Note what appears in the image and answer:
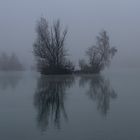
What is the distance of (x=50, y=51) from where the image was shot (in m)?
44.4

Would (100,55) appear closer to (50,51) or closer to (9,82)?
(50,51)

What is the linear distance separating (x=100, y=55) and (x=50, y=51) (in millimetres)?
10054

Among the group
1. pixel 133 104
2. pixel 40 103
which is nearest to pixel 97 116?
pixel 133 104

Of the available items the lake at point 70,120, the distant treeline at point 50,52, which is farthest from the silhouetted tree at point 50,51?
the lake at point 70,120

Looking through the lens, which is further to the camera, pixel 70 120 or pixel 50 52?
pixel 50 52

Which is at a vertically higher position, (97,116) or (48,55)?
(48,55)

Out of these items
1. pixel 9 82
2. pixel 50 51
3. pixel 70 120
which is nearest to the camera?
pixel 70 120

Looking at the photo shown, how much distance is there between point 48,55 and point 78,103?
32.6 meters

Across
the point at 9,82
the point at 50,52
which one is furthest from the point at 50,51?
the point at 9,82

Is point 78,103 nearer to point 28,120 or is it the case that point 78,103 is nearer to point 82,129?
point 28,120

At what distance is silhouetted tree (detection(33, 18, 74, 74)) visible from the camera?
4388 cm

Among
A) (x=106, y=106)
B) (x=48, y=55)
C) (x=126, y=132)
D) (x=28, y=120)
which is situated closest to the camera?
(x=126, y=132)

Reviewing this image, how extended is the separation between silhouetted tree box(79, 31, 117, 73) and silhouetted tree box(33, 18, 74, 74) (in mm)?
5646

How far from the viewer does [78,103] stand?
1204cm
